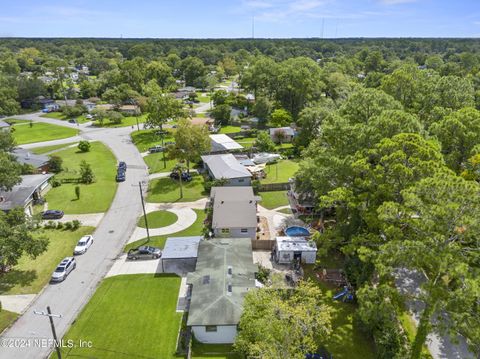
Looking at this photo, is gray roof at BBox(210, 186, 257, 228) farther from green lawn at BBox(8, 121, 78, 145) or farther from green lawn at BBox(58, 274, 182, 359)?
green lawn at BBox(8, 121, 78, 145)

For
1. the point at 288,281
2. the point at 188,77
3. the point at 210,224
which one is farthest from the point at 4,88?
the point at 288,281

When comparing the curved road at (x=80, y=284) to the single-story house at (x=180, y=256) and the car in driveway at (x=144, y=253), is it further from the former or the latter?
the single-story house at (x=180, y=256)

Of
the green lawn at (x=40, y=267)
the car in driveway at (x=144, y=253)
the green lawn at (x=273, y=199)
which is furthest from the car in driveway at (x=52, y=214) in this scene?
the green lawn at (x=273, y=199)

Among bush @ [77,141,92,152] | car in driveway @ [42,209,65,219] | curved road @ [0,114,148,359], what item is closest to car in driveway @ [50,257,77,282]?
curved road @ [0,114,148,359]

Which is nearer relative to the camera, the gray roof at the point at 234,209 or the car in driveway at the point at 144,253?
the car in driveway at the point at 144,253

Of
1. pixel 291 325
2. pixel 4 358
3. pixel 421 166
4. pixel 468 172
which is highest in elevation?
pixel 421 166

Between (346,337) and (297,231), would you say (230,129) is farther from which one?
(346,337)

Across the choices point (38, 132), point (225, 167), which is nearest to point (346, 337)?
point (225, 167)

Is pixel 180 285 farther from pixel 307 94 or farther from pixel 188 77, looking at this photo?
pixel 188 77
